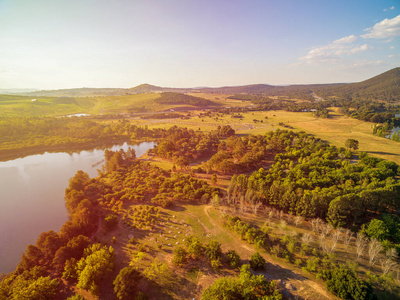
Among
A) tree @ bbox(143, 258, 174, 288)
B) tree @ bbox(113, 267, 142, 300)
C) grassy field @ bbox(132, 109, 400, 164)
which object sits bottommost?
tree @ bbox(143, 258, 174, 288)

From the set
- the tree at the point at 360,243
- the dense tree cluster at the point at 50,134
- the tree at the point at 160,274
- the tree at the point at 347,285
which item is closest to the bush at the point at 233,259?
the tree at the point at 160,274

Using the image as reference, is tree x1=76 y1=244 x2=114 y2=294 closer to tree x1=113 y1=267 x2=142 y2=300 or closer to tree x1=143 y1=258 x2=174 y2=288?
tree x1=113 y1=267 x2=142 y2=300

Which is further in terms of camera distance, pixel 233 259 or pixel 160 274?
pixel 233 259

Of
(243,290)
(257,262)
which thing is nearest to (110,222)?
(243,290)

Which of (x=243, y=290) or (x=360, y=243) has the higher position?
(x=243, y=290)

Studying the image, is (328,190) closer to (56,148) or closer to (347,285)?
(347,285)

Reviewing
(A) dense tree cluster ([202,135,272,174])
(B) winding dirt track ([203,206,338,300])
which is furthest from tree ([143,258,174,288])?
(A) dense tree cluster ([202,135,272,174])
